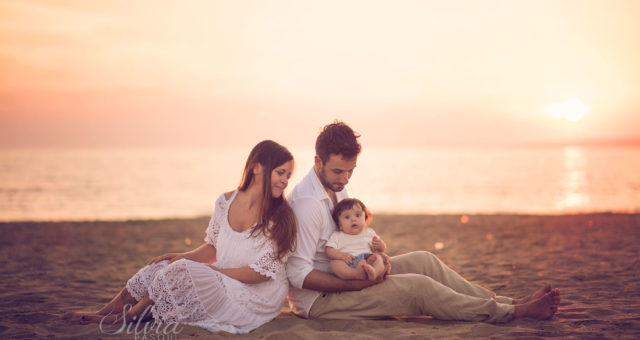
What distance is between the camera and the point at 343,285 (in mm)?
4512

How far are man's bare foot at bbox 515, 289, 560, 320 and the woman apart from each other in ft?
6.96

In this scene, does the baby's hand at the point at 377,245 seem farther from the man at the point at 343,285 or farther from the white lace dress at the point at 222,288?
the white lace dress at the point at 222,288

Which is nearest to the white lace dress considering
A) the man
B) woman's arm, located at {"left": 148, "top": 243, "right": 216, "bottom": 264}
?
woman's arm, located at {"left": 148, "top": 243, "right": 216, "bottom": 264}

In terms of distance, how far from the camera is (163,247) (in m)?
10.1

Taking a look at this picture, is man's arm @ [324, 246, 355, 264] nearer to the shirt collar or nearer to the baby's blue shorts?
the baby's blue shorts

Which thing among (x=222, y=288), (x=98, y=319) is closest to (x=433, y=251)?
(x=222, y=288)

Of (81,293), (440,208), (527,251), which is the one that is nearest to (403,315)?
(81,293)

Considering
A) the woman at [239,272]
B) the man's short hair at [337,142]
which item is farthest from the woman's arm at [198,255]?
the man's short hair at [337,142]

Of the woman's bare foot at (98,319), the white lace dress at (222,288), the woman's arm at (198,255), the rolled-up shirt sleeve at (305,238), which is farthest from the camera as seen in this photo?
the woman's arm at (198,255)

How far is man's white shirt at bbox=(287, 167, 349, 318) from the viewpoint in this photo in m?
4.48

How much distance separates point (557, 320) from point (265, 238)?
272 centimetres

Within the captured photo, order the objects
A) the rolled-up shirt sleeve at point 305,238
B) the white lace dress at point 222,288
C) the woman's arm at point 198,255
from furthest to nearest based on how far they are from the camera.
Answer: the woman's arm at point 198,255 < the rolled-up shirt sleeve at point 305,238 < the white lace dress at point 222,288

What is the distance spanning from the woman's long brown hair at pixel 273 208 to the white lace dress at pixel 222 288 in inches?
3.5

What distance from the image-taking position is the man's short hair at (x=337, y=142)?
445 centimetres
